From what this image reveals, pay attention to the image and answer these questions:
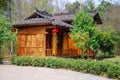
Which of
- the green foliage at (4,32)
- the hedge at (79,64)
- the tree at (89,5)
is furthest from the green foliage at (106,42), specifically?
the tree at (89,5)

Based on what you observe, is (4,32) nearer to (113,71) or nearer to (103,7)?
(113,71)

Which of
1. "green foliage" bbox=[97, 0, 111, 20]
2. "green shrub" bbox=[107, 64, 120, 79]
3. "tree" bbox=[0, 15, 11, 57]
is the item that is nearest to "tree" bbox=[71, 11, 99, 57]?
"tree" bbox=[0, 15, 11, 57]

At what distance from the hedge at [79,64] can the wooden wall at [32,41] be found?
2642mm

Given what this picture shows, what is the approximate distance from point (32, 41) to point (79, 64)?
23.4 ft

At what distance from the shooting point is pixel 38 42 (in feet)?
69.8

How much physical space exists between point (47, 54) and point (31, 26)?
2.78 metres

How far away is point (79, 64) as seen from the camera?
15641 millimetres

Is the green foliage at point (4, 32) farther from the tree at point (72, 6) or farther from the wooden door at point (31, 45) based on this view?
the tree at point (72, 6)

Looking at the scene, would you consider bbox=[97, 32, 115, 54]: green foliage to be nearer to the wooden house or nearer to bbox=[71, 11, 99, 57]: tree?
the wooden house

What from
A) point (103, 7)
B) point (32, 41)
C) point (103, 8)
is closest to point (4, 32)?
point (32, 41)

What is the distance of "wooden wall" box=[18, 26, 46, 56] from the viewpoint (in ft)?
69.4

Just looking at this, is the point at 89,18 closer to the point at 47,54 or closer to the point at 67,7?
the point at 47,54

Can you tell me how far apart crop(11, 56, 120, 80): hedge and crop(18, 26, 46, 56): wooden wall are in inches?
104

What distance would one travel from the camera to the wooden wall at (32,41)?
21.1 m
